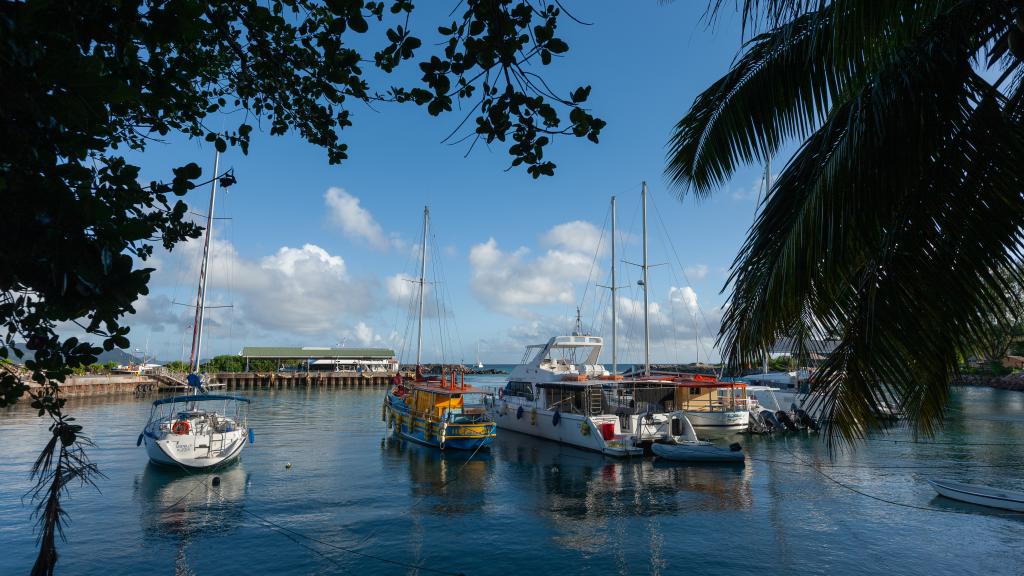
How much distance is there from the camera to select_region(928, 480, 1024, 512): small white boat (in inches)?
607

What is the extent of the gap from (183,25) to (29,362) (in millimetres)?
2312

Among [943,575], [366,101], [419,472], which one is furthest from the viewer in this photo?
[419,472]

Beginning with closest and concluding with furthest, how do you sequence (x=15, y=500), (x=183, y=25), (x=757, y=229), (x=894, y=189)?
(x=183, y=25) → (x=894, y=189) → (x=757, y=229) → (x=15, y=500)

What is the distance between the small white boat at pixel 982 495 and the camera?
50.6 feet

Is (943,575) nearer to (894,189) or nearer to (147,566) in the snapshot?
(894,189)

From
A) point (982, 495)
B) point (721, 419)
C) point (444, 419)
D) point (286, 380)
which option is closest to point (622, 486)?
point (444, 419)

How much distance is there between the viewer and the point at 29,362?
3.26 m

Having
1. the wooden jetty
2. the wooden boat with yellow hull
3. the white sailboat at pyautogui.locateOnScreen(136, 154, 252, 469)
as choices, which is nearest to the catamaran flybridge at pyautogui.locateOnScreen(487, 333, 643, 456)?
the wooden boat with yellow hull

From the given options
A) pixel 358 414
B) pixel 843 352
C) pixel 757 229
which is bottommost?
pixel 358 414

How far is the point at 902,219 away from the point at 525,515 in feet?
47.5

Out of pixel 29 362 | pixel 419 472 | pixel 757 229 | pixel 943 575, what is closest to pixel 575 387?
pixel 419 472

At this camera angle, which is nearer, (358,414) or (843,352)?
(843,352)

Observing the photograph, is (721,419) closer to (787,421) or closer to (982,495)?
(787,421)

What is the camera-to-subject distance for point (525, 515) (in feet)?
53.0
